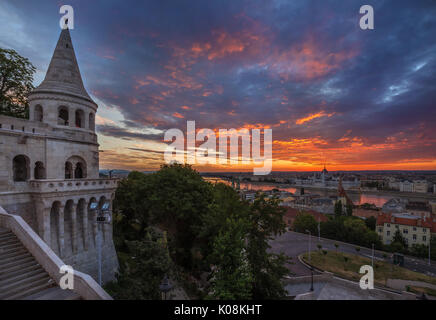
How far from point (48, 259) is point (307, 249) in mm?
45464

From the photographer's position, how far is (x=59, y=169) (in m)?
17.8

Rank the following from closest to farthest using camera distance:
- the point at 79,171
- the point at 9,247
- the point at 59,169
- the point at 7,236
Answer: the point at 9,247 < the point at 7,236 < the point at 59,169 < the point at 79,171

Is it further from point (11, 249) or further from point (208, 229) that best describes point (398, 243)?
point (11, 249)

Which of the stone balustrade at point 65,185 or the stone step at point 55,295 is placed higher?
the stone balustrade at point 65,185

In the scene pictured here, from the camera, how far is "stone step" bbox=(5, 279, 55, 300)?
8422 mm

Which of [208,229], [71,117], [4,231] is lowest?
[208,229]

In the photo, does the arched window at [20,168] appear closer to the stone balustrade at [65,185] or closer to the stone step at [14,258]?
the stone balustrade at [65,185]

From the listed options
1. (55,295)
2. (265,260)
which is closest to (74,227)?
(55,295)

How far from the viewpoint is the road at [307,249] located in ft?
119

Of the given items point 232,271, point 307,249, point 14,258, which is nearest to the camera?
point 14,258

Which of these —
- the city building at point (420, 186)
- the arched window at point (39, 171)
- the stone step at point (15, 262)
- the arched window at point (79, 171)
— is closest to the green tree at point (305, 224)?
the arched window at point (79, 171)
